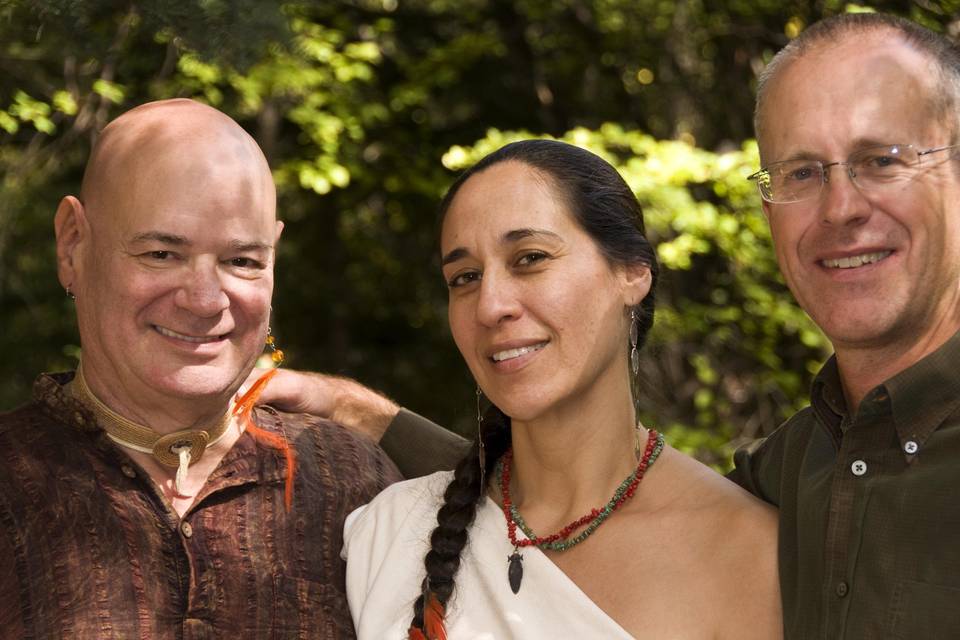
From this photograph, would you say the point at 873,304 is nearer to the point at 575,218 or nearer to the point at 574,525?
the point at 575,218

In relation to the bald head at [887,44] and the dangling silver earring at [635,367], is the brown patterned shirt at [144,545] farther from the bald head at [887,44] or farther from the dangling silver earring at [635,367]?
the bald head at [887,44]

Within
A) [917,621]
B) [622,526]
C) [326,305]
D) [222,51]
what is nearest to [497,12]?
[326,305]

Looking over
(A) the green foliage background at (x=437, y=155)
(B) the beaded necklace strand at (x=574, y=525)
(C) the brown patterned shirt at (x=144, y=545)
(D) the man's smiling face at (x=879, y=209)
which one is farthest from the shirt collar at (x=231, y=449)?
(A) the green foliage background at (x=437, y=155)

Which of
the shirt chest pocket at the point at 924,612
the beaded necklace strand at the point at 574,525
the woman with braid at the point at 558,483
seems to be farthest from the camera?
the beaded necklace strand at the point at 574,525

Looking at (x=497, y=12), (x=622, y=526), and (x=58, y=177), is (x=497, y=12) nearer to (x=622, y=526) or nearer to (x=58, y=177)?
(x=58, y=177)

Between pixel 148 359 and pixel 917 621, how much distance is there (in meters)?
1.67

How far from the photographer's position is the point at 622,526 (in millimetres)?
2637

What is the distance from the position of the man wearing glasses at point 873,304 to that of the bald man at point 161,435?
1147mm

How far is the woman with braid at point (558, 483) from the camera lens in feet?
8.29

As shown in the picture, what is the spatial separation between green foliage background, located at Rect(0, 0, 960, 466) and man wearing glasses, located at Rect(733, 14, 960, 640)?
251 centimetres

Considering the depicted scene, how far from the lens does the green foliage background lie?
5660 mm

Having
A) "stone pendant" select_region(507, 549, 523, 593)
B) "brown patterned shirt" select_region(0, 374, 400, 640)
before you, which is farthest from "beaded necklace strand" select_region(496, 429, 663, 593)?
"brown patterned shirt" select_region(0, 374, 400, 640)

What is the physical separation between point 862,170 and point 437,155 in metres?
5.00

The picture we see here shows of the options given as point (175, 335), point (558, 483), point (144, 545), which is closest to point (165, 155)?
point (175, 335)
